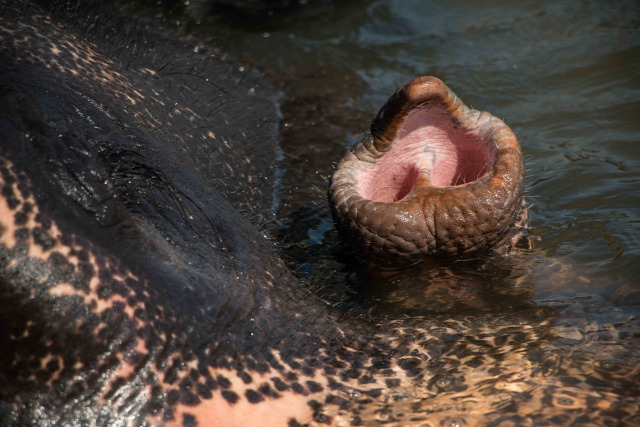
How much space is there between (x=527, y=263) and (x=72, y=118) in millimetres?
1908

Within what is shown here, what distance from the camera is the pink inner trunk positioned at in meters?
2.82

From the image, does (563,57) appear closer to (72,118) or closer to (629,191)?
(629,191)

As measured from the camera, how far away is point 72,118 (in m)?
Result: 2.18

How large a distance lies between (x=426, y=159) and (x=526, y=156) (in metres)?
1.28

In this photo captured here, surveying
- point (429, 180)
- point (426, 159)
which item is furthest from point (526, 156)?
point (429, 180)

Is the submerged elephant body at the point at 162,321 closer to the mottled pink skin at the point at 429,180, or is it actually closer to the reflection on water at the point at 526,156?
the reflection on water at the point at 526,156

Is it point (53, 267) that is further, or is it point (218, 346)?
point (218, 346)

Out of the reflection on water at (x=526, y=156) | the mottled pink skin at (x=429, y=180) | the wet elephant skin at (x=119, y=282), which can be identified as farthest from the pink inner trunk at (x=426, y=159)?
the wet elephant skin at (x=119, y=282)

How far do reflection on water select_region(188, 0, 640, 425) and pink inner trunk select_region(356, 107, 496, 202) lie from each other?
1.17 feet

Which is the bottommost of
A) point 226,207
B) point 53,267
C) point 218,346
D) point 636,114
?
point 218,346

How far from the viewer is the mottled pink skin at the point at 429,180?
253cm

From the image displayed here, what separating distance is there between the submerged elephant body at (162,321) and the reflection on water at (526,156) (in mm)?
34

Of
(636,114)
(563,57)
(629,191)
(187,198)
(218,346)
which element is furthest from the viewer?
(563,57)

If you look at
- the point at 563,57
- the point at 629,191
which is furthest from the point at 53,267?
the point at 563,57
